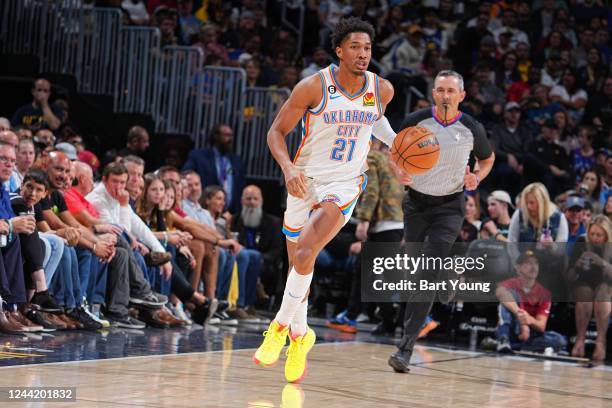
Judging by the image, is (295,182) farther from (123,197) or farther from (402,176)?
(123,197)

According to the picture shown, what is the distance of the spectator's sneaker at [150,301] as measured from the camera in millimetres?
8570

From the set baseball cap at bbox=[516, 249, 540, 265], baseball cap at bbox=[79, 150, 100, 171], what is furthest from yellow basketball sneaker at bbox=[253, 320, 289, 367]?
baseball cap at bbox=[79, 150, 100, 171]

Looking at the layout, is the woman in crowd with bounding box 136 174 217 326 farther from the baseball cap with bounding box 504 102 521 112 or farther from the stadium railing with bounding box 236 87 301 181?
the baseball cap with bounding box 504 102 521 112

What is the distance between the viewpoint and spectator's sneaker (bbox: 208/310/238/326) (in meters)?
9.63

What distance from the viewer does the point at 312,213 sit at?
5.71m

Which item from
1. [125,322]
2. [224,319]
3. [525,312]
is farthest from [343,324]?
[125,322]

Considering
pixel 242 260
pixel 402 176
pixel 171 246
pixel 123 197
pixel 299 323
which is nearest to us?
pixel 299 323

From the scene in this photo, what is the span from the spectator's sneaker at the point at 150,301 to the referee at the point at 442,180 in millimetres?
2705

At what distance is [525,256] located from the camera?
9.40 metres

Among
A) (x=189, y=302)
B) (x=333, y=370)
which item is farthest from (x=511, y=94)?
(x=333, y=370)

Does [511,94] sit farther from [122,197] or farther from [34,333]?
[34,333]

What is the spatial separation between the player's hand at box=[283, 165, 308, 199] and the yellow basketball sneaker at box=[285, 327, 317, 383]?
916 mm

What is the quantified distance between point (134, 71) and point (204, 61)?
1.00m

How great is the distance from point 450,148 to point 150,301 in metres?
3.15
